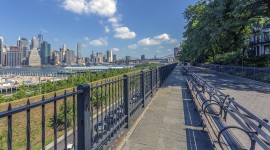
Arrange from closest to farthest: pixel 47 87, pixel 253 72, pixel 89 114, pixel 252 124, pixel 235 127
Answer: pixel 252 124 < pixel 89 114 < pixel 235 127 < pixel 253 72 < pixel 47 87

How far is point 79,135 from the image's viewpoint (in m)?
3.19

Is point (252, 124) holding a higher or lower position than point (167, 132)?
higher

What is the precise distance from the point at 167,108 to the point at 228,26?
605 inches

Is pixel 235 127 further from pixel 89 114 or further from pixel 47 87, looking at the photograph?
pixel 47 87

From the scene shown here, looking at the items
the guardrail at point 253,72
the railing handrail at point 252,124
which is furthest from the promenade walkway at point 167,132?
the guardrail at point 253,72

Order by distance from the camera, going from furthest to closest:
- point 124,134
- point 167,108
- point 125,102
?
1. point 167,108
2. point 125,102
3. point 124,134

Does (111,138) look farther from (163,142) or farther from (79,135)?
(79,135)

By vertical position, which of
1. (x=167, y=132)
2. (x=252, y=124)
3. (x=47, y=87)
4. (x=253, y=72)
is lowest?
(x=47, y=87)

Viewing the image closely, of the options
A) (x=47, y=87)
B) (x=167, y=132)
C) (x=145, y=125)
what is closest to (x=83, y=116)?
(x=167, y=132)

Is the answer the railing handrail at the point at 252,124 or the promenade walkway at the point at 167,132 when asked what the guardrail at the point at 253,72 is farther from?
the railing handrail at the point at 252,124

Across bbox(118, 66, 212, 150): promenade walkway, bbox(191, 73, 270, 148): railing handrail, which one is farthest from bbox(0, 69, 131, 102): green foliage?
bbox(191, 73, 270, 148): railing handrail

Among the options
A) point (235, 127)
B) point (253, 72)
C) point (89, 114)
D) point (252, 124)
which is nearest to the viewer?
point (252, 124)

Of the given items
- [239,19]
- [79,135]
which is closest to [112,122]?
[79,135]

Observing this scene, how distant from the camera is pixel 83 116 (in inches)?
123
